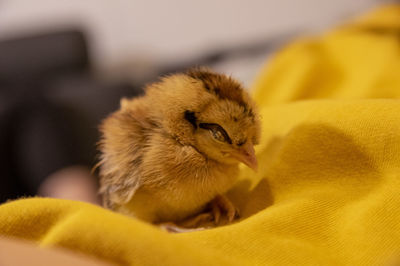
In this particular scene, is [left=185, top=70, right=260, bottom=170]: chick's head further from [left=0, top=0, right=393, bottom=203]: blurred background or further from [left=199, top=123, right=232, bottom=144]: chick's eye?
[left=0, top=0, right=393, bottom=203]: blurred background

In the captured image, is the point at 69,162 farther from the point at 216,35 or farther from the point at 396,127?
the point at 216,35

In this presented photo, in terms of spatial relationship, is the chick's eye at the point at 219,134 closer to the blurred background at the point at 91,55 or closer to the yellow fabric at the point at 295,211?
the yellow fabric at the point at 295,211

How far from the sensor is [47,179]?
5.51 ft

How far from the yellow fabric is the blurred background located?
0.96 m

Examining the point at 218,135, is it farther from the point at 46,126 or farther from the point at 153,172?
the point at 46,126

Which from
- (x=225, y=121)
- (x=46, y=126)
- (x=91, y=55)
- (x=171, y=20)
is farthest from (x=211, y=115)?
(x=171, y=20)

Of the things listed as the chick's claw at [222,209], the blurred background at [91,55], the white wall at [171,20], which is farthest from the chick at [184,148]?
the white wall at [171,20]

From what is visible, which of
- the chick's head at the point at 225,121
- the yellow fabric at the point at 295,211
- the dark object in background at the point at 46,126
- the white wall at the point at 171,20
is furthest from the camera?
the white wall at the point at 171,20

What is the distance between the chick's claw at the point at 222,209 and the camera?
66 cm

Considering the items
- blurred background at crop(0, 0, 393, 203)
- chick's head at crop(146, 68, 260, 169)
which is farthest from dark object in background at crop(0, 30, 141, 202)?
chick's head at crop(146, 68, 260, 169)

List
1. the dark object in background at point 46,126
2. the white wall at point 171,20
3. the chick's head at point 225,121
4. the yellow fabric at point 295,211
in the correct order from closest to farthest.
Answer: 1. the yellow fabric at point 295,211
2. the chick's head at point 225,121
3. the dark object in background at point 46,126
4. the white wall at point 171,20

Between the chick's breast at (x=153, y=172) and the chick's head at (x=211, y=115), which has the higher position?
the chick's head at (x=211, y=115)

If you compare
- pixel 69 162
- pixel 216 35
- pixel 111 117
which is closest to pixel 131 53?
pixel 216 35

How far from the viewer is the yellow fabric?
1.56 feet
